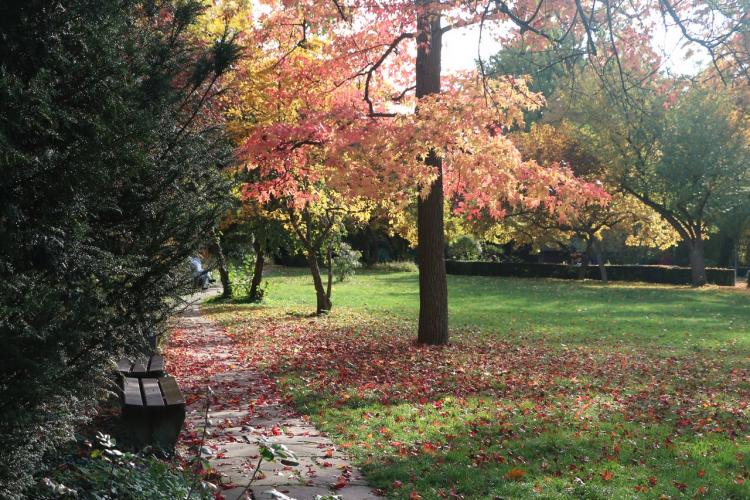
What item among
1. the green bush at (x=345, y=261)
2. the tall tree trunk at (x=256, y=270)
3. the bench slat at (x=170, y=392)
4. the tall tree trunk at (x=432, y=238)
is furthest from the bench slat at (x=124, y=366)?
the green bush at (x=345, y=261)

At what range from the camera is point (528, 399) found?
832 centimetres

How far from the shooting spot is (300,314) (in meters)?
19.2

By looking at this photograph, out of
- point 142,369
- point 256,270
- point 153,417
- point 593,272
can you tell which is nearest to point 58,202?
point 153,417

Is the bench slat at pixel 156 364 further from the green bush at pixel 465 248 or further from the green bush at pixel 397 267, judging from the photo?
the green bush at pixel 397 267

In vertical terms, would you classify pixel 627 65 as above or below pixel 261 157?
above

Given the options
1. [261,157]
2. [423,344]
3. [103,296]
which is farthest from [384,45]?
[103,296]

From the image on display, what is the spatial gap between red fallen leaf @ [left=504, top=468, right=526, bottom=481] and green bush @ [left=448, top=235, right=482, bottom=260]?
3938cm

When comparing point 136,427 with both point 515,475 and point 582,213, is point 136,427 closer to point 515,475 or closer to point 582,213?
point 515,475

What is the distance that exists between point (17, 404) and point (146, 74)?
2397 millimetres

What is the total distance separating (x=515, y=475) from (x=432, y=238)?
7.25 metres

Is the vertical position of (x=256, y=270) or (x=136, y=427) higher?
(x=256, y=270)

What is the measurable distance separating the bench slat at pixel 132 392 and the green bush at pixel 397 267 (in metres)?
40.2

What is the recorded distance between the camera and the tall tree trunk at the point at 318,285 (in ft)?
61.6

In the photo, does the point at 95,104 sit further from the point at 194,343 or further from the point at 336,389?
the point at 194,343
